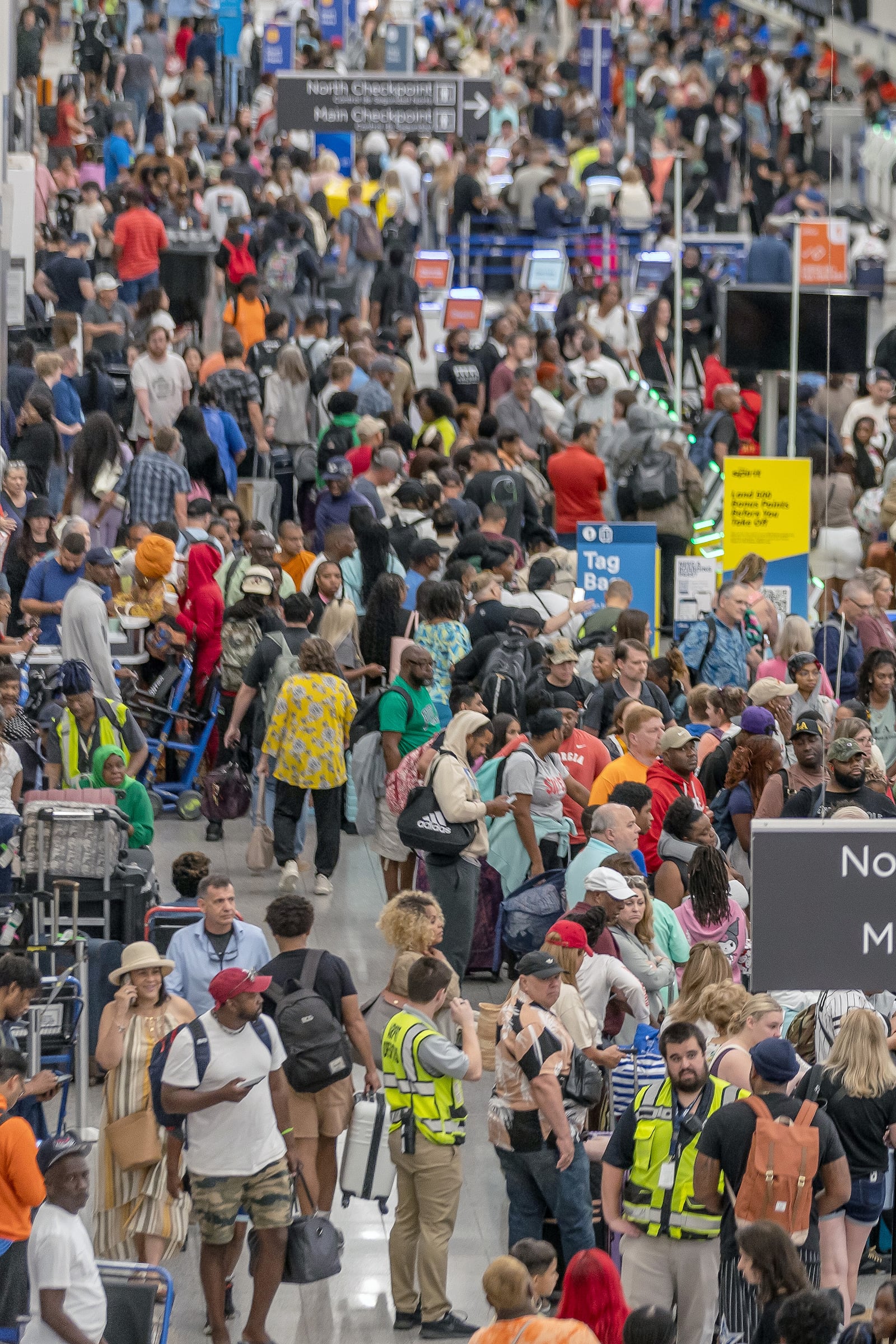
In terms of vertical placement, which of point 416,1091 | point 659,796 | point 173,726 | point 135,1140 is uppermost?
point 659,796

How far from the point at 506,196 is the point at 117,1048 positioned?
65.8ft

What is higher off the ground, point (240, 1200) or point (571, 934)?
point (571, 934)

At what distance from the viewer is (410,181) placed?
25719 millimetres

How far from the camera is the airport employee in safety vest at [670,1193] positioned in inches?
→ 276

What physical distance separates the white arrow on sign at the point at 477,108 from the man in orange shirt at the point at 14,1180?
69.0 feet

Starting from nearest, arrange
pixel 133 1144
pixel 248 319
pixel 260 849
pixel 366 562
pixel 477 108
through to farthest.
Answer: pixel 133 1144, pixel 260 849, pixel 366 562, pixel 248 319, pixel 477 108

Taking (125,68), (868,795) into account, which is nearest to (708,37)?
(125,68)

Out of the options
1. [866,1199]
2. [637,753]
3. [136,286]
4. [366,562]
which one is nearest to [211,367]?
[136,286]

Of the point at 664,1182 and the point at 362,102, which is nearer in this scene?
the point at 664,1182

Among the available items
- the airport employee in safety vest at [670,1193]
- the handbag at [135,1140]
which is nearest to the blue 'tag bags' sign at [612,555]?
the handbag at [135,1140]

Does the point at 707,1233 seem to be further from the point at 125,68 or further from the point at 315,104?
the point at 125,68

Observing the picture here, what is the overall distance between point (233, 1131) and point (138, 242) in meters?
14.4

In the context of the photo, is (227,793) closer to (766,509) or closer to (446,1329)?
(766,509)

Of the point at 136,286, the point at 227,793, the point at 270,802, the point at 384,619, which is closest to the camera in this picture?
the point at 270,802
